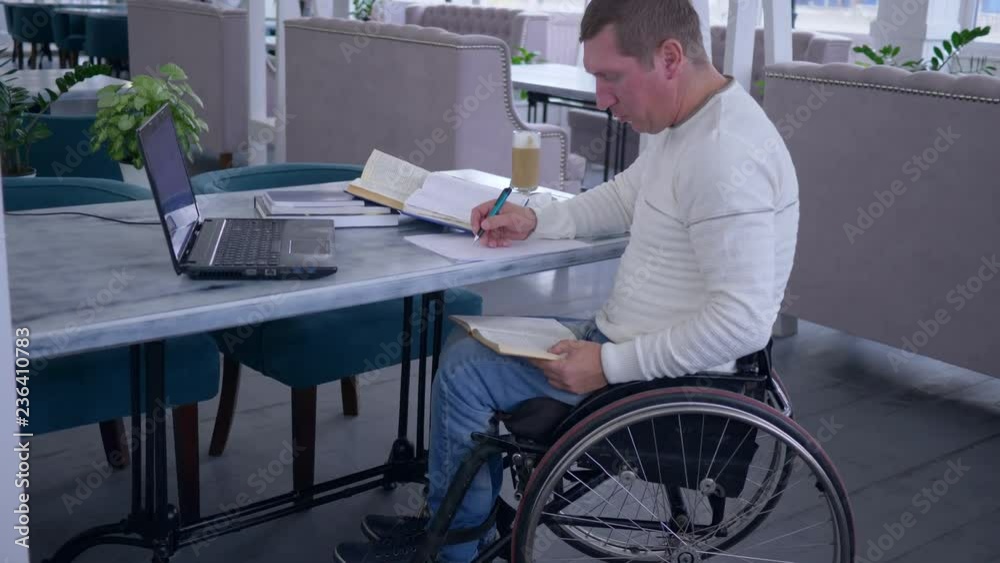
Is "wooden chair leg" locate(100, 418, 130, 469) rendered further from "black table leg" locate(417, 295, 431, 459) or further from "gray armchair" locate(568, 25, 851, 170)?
"gray armchair" locate(568, 25, 851, 170)

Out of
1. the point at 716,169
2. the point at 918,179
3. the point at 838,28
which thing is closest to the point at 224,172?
the point at 716,169

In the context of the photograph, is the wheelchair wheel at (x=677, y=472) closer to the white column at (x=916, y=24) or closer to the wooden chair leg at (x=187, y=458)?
the wooden chair leg at (x=187, y=458)

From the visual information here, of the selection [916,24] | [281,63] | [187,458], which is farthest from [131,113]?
[916,24]

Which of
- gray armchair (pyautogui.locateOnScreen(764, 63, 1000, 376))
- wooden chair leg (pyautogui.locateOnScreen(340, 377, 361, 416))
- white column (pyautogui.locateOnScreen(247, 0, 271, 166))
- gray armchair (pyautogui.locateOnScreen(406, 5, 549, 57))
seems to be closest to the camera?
wooden chair leg (pyautogui.locateOnScreen(340, 377, 361, 416))

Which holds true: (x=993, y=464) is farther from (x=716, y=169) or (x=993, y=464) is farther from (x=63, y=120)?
(x=63, y=120)

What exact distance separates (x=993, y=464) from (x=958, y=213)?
27.8 inches

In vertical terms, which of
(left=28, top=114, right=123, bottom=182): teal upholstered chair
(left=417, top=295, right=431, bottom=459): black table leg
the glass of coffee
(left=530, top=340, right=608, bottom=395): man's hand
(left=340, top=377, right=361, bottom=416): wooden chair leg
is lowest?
(left=340, top=377, right=361, bottom=416): wooden chair leg

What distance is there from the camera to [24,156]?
293cm

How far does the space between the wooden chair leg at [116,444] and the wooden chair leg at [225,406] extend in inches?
7.7

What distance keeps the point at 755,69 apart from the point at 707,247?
16.0 ft

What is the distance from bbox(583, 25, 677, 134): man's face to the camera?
4.86 ft

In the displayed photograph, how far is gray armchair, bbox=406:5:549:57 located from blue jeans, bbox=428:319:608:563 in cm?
716

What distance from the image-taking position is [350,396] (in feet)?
8.67

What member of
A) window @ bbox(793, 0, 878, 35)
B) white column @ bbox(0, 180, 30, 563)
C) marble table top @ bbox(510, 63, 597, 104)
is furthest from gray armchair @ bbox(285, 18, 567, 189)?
window @ bbox(793, 0, 878, 35)
